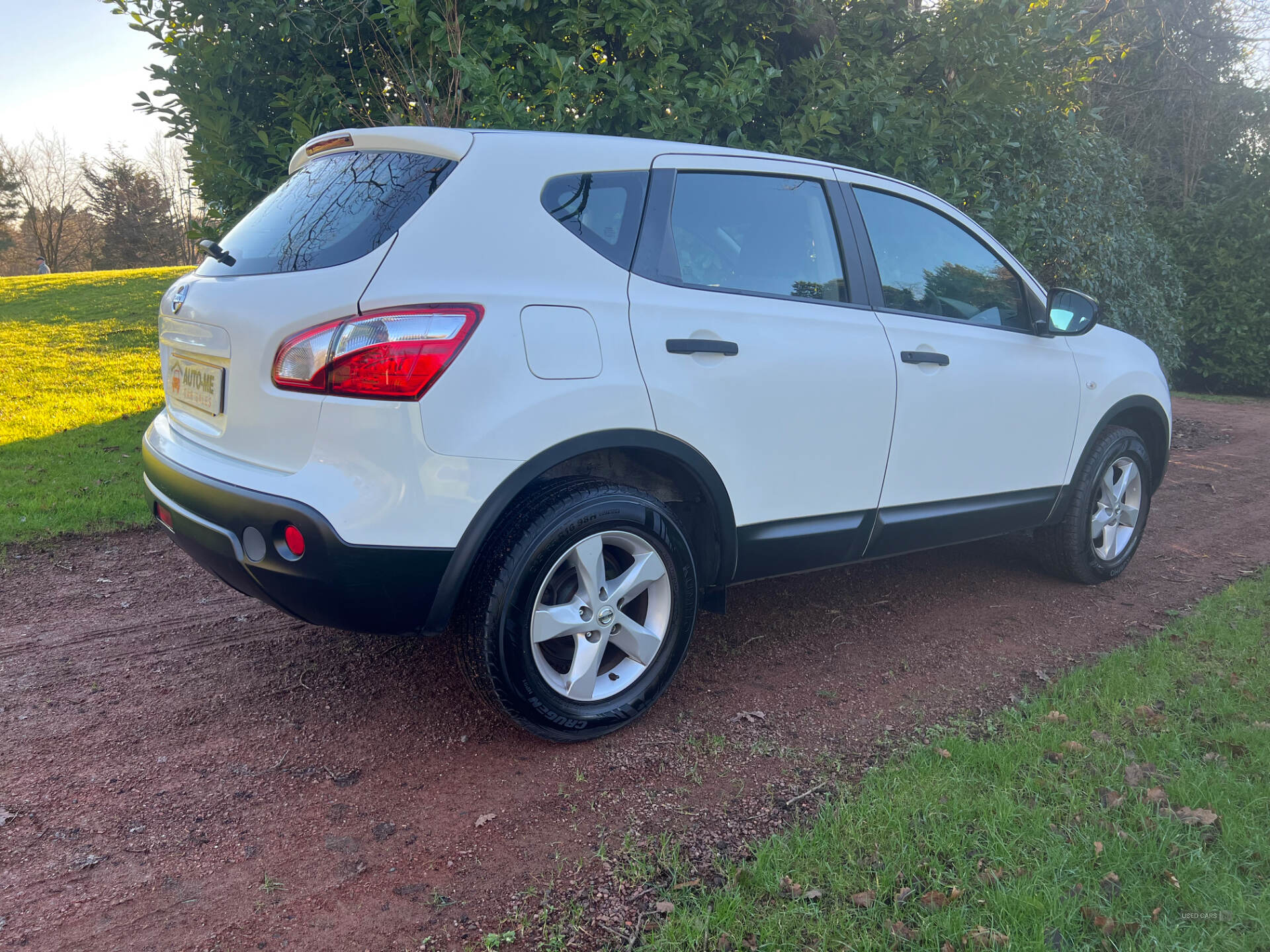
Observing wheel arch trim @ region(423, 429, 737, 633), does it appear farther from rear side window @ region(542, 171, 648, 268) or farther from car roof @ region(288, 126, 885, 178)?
car roof @ region(288, 126, 885, 178)

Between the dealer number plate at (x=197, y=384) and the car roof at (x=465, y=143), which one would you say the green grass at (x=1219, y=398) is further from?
the dealer number plate at (x=197, y=384)

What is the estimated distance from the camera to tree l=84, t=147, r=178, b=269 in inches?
1660

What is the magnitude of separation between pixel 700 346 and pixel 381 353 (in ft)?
3.54

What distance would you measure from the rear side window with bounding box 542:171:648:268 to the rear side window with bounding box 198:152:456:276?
0.36m

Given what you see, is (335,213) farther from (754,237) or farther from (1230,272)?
(1230,272)

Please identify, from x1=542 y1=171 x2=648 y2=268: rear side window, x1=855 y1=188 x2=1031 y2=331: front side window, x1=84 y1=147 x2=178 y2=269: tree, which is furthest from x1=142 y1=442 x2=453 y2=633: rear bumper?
x1=84 y1=147 x2=178 y2=269: tree

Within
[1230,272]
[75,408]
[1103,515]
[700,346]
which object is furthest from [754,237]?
[1230,272]

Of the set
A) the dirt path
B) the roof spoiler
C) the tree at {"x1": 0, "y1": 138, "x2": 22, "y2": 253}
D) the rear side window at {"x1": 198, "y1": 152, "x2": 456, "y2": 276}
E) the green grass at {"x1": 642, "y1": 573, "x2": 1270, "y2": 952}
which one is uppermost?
the tree at {"x1": 0, "y1": 138, "x2": 22, "y2": 253}

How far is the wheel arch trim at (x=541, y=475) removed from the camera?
8.72 ft

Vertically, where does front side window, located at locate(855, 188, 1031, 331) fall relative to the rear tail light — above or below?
above

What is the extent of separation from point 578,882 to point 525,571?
2.89 ft

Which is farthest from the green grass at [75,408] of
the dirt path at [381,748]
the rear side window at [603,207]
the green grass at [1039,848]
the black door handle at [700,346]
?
the green grass at [1039,848]

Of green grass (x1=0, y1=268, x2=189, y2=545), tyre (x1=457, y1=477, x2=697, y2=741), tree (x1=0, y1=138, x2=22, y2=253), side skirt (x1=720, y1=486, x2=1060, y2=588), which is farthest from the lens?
tree (x1=0, y1=138, x2=22, y2=253)

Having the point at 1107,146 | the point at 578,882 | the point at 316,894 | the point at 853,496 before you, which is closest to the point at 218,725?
the point at 316,894
